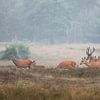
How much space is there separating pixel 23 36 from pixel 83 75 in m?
16.6

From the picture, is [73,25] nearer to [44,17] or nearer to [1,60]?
[44,17]

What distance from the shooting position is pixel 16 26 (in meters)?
29.8

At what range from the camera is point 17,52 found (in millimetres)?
22766

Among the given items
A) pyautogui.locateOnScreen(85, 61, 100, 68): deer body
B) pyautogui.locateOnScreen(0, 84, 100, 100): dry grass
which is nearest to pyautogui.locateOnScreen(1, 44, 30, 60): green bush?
pyautogui.locateOnScreen(85, 61, 100, 68): deer body

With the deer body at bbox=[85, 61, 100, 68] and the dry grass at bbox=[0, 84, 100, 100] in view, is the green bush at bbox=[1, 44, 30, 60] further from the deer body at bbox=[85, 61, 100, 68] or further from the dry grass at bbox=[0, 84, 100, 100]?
the dry grass at bbox=[0, 84, 100, 100]

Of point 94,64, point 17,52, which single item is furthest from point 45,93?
point 17,52

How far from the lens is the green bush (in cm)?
2194

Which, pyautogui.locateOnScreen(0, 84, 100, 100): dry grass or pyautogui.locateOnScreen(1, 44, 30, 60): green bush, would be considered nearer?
pyautogui.locateOnScreen(0, 84, 100, 100): dry grass

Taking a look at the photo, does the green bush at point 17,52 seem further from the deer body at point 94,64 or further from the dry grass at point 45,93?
the dry grass at point 45,93

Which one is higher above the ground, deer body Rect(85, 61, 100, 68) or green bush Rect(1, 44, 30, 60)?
green bush Rect(1, 44, 30, 60)

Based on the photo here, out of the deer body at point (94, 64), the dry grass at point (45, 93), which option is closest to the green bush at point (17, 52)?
the deer body at point (94, 64)

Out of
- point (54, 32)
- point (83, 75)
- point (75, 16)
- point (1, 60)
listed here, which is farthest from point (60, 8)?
point (83, 75)

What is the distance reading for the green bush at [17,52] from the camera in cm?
2194

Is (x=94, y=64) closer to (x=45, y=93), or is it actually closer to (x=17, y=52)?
(x=17, y=52)
